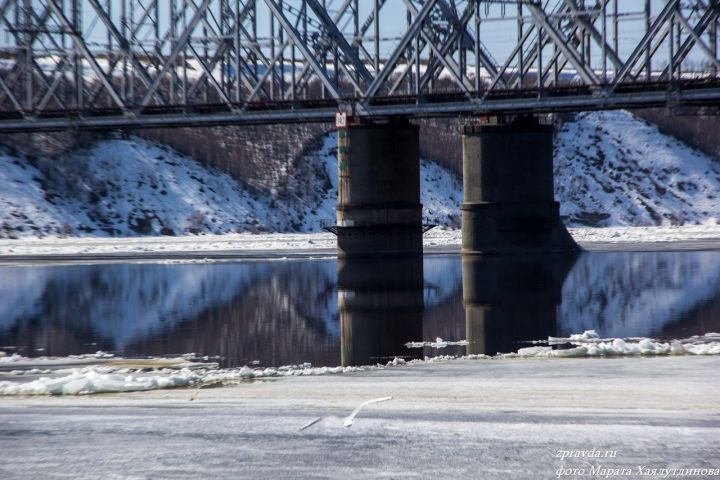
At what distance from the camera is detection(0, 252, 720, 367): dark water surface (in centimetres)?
2523

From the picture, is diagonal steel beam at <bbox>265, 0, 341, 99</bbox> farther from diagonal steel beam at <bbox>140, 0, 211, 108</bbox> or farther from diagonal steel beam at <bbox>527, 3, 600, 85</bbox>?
diagonal steel beam at <bbox>527, 3, 600, 85</bbox>

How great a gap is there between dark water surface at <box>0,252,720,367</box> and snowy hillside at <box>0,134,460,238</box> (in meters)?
35.7

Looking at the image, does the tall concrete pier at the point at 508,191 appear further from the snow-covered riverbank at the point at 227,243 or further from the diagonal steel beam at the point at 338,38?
the snow-covered riverbank at the point at 227,243

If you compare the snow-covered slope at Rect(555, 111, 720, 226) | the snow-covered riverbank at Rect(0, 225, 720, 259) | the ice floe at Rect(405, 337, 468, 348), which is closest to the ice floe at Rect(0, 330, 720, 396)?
the ice floe at Rect(405, 337, 468, 348)

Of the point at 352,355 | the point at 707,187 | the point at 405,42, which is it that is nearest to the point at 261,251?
the point at 405,42

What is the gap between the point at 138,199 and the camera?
3706 inches

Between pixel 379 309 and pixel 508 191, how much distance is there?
77.1 feet

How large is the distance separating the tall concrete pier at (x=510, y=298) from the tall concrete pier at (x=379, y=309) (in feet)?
4.96

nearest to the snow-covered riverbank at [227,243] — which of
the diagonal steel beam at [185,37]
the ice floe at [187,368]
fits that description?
the diagonal steel beam at [185,37]

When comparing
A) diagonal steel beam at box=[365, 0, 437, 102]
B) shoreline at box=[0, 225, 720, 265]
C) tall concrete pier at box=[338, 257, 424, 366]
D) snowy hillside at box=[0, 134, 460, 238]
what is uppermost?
diagonal steel beam at box=[365, 0, 437, 102]

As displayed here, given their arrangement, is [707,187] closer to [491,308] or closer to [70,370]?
[491,308]

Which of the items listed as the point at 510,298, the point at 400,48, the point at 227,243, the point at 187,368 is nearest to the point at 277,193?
the point at 227,243

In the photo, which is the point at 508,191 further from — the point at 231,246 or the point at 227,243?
the point at 227,243

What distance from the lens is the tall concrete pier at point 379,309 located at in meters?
23.9
